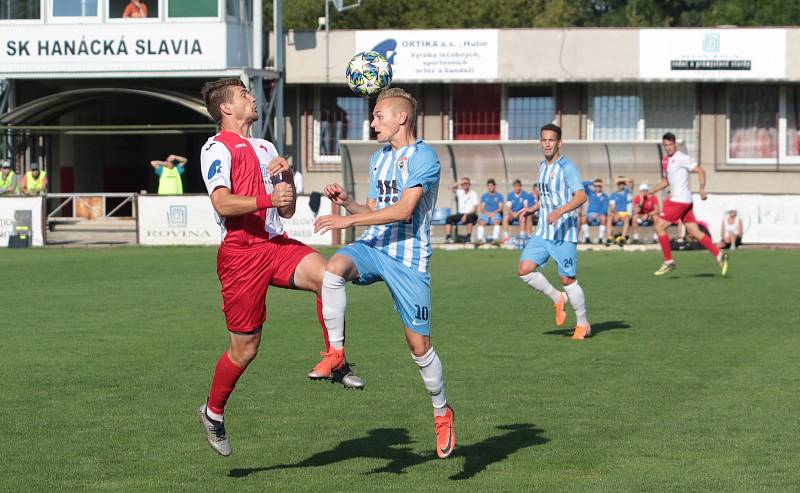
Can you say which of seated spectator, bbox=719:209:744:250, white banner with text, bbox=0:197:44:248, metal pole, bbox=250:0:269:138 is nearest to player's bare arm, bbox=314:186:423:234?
seated spectator, bbox=719:209:744:250

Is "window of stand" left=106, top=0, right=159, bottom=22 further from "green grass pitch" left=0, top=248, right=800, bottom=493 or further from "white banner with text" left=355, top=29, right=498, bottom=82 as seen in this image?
"green grass pitch" left=0, top=248, right=800, bottom=493

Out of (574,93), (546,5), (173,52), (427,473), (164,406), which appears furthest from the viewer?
(546,5)

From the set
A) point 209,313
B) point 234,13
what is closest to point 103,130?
point 234,13

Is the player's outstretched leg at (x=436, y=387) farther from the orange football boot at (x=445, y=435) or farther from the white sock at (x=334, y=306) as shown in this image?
the white sock at (x=334, y=306)

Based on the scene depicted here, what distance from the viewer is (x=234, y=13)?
33.7 meters

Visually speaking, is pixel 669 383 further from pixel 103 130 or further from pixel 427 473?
pixel 103 130

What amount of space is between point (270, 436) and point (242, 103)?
6.80ft

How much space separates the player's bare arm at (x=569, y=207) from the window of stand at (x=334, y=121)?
80.1 ft

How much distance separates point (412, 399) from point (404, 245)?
2.34 meters

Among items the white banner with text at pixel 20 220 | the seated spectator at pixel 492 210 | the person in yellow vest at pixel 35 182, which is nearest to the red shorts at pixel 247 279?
the white banner with text at pixel 20 220

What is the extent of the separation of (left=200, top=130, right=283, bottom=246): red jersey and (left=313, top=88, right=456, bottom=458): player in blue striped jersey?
0.43 metres

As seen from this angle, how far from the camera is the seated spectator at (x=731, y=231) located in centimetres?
2881

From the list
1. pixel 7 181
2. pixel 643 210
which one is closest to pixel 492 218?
pixel 643 210

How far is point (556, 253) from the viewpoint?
12.9 metres
